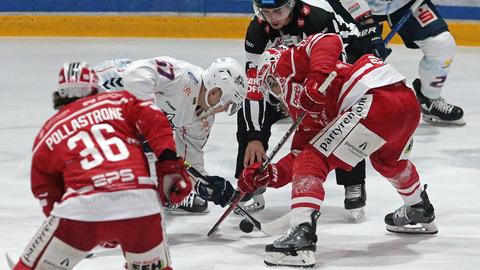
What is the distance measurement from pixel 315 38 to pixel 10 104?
10.2 feet

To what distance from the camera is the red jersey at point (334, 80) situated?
12.9 ft

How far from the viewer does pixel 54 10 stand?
879cm

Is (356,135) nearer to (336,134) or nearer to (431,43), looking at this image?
(336,134)

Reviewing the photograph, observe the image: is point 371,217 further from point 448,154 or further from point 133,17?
point 133,17

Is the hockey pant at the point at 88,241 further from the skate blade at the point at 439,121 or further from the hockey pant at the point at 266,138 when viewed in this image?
the skate blade at the point at 439,121

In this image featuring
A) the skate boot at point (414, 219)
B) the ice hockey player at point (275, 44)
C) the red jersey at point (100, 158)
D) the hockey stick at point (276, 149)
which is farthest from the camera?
the ice hockey player at point (275, 44)

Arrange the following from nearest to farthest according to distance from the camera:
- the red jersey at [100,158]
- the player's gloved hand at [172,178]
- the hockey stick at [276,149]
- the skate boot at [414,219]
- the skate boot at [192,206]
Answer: the red jersey at [100,158] → the player's gloved hand at [172,178] → the hockey stick at [276,149] → the skate boot at [414,219] → the skate boot at [192,206]

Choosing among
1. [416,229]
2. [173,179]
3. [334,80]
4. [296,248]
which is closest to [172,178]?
[173,179]

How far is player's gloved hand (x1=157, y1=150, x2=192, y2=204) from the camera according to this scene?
2951 millimetres

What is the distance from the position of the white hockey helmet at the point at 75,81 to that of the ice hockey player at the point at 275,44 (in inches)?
55.8

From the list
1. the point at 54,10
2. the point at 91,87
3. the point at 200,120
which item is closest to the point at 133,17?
the point at 54,10

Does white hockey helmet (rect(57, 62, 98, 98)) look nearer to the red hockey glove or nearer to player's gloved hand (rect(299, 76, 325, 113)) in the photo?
A: the red hockey glove

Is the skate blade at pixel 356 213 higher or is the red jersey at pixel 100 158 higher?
the red jersey at pixel 100 158

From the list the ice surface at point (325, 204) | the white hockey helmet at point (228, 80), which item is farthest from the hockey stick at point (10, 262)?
the white hockey helmet at point (228, 80)
